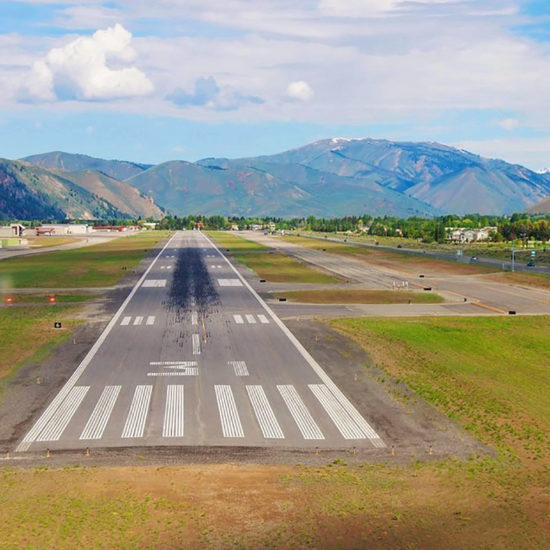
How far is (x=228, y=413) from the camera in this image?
40750mm

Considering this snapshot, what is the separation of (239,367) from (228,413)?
→ 11105 mm

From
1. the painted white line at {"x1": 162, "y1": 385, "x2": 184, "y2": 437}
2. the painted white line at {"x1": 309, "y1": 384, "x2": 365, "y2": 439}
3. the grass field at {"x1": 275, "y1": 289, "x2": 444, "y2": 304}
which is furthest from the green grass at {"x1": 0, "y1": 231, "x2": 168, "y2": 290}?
the painted white line at {"x1": 309, "y1": 384, "x2": 365, "y2": 439}

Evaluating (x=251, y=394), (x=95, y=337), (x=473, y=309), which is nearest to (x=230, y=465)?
(x=251, y=394)

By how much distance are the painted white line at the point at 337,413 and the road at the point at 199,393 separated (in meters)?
0.06

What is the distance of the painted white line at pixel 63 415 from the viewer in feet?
121

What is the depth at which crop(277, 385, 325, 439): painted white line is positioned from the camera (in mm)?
37469

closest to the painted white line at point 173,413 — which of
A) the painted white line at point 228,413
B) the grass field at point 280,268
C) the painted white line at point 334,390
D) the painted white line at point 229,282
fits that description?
the painted white line at point 228,413

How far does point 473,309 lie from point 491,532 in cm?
5932

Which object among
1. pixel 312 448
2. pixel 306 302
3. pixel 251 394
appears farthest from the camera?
pixel 306 302

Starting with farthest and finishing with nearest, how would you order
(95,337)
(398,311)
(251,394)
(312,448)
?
(398,311), (95,337), (251,394), (312,448)

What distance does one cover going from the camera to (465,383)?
48312 mm

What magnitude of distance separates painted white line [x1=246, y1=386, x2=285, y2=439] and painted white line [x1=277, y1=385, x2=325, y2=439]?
1249mm

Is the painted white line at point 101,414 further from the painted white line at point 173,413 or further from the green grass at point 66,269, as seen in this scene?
the green grass at point 66,269

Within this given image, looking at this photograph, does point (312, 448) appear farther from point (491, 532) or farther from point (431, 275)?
point (431, 275)
